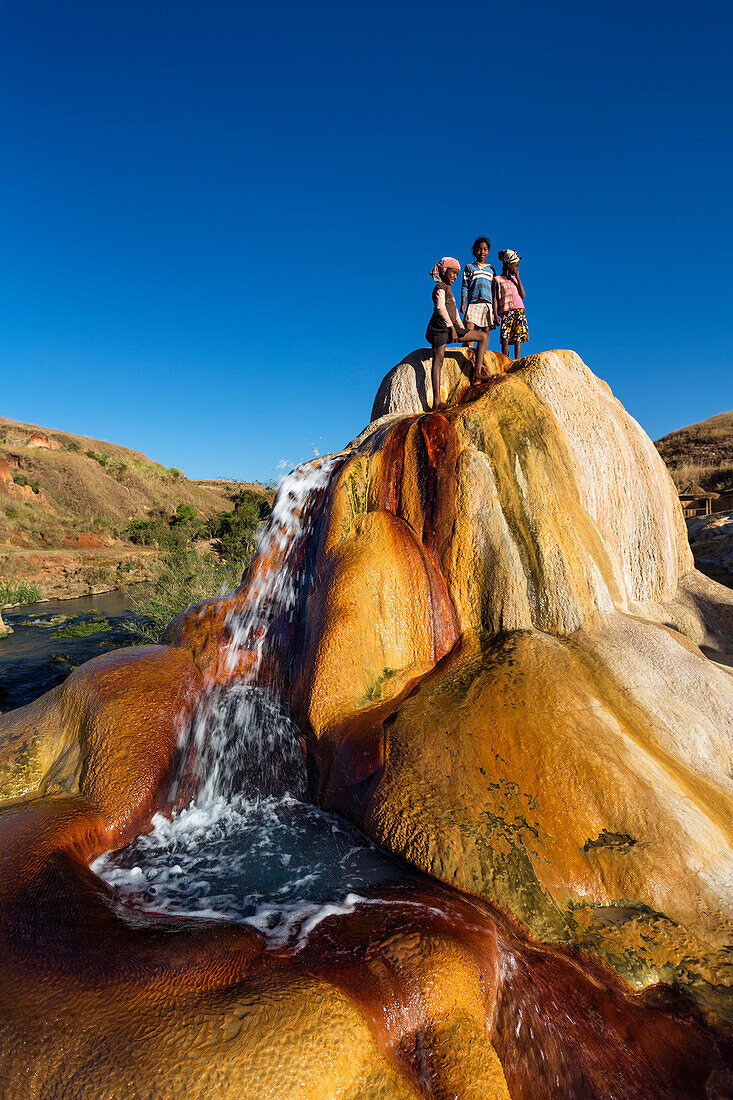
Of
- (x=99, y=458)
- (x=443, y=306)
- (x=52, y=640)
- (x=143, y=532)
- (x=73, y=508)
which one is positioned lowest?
(x=52, y=640)

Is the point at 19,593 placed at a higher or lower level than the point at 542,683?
higher

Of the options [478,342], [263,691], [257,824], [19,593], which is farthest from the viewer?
[19,593]

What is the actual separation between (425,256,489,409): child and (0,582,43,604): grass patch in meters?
18.5

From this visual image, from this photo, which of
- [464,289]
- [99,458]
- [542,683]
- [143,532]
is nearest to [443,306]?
[464,289]

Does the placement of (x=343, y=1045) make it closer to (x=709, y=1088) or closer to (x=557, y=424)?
(x=709, y=1088)

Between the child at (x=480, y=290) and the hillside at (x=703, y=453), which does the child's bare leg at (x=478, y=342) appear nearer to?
the child at (x=480, y=290)

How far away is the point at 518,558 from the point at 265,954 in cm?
289

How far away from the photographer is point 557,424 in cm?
467

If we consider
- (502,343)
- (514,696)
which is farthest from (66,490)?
(514,696)

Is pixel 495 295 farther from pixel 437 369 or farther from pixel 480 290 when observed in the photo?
pixel 437 369

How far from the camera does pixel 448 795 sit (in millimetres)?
2816

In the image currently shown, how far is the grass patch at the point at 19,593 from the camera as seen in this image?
18844 millimetres

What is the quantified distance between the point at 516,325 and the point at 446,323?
106 centimetres

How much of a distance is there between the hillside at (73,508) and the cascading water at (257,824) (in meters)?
19.0
